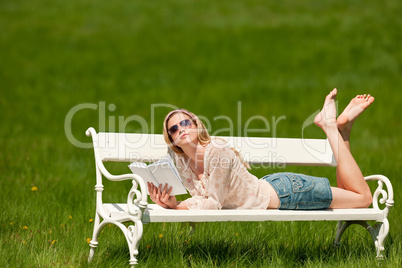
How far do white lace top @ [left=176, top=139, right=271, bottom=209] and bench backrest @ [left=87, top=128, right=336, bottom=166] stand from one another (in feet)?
0.94

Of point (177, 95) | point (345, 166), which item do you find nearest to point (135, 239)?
point (345, 166)

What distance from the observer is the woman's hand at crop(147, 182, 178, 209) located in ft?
12.9

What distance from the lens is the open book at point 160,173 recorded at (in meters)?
3.68

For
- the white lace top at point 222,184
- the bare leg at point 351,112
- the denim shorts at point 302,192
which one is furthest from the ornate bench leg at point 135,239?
the bare leg at point 351,112

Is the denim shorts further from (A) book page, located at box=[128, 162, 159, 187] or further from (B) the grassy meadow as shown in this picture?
(A) book page, located at box=[128, 162, 159, 187]

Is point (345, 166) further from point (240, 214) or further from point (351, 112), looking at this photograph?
point (240, 214)

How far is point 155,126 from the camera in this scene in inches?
370

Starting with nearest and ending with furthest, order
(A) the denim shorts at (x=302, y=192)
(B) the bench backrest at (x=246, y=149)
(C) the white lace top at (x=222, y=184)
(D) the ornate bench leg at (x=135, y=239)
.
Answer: (D) the ornate bench leg at (x=135, y=239), (C) the white lace top at (x=222, y=184), (A) the denim shorts at (x=302, y=192), (B) the bench backrest at (x=246, y=149)

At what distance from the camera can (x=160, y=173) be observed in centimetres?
373

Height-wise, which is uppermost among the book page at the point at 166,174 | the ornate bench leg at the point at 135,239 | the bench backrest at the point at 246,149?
the bench backrest at the point at 246,149

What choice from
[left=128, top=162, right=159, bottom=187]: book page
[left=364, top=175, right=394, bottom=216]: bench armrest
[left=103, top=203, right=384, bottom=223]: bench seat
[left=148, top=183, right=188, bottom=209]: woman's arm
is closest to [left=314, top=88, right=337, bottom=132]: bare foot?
[left=364, top=175, right=394, bottom=216]: bench armrest

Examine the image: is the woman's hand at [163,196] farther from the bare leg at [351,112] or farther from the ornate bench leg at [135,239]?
the bare leg at [351,112]

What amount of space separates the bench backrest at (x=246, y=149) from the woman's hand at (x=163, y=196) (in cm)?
49

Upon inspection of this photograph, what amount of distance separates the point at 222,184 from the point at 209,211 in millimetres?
237
